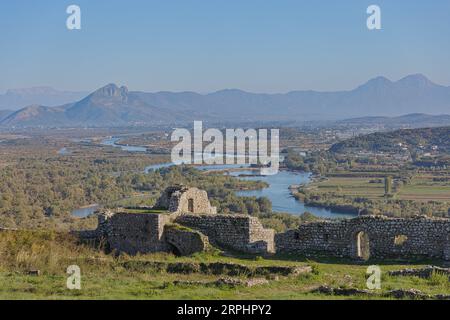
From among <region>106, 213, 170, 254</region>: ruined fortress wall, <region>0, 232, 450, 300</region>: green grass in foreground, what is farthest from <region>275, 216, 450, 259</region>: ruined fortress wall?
<region>106, 213, 170, 254</region>: ruined fortress wall

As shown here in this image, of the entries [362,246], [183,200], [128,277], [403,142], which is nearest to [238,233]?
[183,200]

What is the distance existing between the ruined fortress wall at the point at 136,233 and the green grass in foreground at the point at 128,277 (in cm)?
124

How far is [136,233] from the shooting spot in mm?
20766

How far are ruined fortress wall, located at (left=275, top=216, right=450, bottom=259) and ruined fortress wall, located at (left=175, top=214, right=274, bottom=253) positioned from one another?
83cm

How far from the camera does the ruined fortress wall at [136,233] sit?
20.4 m

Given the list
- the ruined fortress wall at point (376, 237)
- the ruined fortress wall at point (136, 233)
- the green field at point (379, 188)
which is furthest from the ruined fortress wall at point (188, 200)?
the green field at point (379, 188)

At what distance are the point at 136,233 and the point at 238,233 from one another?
3.51m

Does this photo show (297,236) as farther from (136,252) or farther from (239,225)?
(136,252)

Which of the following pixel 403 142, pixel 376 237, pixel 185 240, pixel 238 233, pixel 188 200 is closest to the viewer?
pixel 376 237

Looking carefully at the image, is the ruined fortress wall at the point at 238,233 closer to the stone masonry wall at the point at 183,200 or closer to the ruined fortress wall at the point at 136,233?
the ruined fortress wall at the point at 136,233

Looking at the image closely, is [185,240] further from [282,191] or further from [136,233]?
[282,191]

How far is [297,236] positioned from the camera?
2034 centimetres
